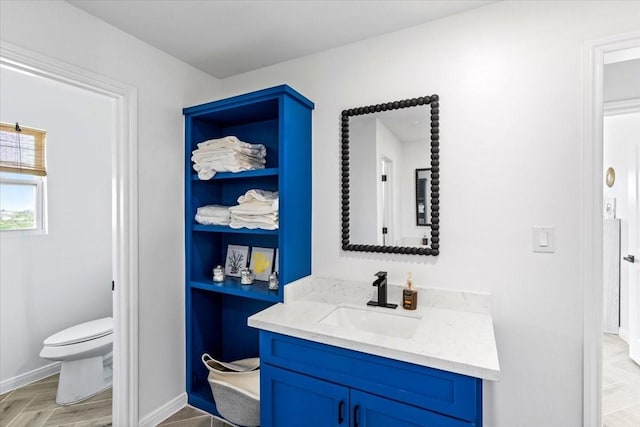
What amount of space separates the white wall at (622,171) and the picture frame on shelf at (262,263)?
10.9 feet

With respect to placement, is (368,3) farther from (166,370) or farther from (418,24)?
(166,370)

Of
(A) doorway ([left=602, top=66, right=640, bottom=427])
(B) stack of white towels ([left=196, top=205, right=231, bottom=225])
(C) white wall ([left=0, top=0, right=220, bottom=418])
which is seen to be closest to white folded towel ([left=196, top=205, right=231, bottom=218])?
(B) stack of white towels ([left=196, top=205, right=231, bottom=225])

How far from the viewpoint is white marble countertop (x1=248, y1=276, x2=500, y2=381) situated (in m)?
1.14

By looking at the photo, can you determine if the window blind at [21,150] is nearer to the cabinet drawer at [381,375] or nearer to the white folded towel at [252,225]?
the white folded towel at [252,225]

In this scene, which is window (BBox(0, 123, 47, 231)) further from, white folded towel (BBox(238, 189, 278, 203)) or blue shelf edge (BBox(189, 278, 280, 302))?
white folded towel (BBox(238, 189, 278, 203))

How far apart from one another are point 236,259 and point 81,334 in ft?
4.10

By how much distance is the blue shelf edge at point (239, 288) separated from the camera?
1846mm

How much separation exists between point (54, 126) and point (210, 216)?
1.70m

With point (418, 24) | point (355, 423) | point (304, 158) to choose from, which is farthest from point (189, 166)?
point (355, 423)

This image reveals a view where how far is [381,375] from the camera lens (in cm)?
124

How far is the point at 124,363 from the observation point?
1823mm

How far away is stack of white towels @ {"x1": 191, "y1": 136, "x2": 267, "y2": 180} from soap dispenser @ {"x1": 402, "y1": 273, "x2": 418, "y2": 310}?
117 cm

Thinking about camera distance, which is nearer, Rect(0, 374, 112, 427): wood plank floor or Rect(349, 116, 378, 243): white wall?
Rect(349, 116, 378, 243): white wall

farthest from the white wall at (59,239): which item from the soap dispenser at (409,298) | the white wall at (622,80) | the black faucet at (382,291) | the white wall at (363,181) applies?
the white wall at (622,80)
